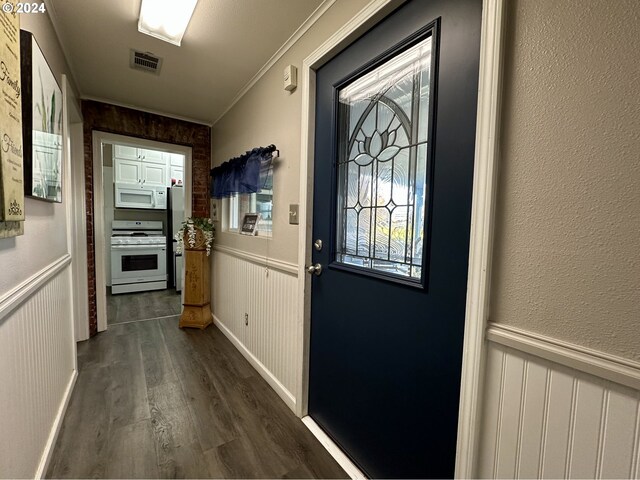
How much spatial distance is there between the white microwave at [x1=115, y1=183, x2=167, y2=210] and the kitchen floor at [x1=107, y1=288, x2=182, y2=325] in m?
1.38

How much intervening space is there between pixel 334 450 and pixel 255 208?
182cm

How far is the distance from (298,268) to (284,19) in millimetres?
1440

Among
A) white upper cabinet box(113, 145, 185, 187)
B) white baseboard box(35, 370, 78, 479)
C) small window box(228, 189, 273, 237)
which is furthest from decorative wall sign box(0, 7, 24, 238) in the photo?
white upper cabinet box(113, 145, 185, 187)

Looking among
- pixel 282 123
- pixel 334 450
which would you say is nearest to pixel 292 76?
pixel 282 123

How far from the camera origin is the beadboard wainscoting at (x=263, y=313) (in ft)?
6.07

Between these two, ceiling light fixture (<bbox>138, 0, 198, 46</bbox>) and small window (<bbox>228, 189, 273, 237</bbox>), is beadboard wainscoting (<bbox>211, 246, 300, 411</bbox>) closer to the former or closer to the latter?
small window (<bbox>228, 189, 273, 237</bbox>)

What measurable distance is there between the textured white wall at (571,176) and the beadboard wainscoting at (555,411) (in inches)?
2.0

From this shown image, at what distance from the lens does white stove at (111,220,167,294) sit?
14.0ft

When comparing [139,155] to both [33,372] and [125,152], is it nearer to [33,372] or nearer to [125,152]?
[125,152]

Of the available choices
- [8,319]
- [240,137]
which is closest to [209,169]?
[240,137]

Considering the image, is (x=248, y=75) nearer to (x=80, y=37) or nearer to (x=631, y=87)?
(x=80, y=37)

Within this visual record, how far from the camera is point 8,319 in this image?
1008 mm

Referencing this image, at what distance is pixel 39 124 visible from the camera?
1.26m

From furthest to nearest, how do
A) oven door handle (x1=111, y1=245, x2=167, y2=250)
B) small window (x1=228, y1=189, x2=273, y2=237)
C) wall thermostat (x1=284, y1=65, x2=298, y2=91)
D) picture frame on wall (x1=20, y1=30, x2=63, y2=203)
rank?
oven door handle (x1=111, y1=245, x2=167, y2=250), small window (x1=228, y1=189, x2=273, y2=237), wall thermostat (x1=284, y1=65, x2=298, y2=91), picture frame on wall (x1=20, y1=30, x2=63, y2=203)
